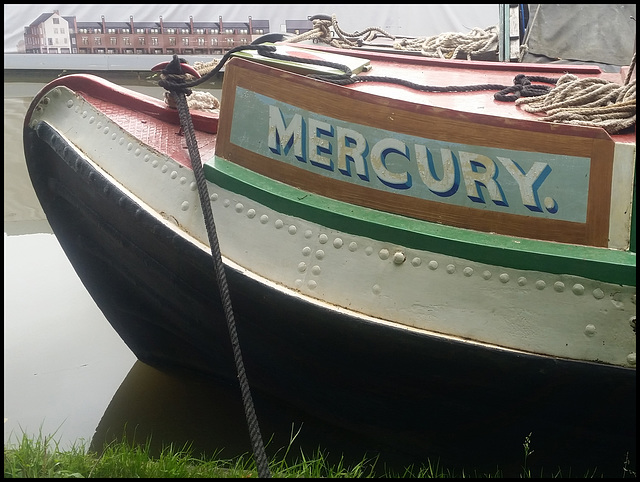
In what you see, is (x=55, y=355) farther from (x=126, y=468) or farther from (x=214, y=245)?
(x=214, y=245)

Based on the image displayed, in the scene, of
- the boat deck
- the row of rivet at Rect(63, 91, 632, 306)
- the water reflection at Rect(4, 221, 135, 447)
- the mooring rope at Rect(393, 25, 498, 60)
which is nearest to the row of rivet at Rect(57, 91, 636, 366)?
the row of rivet at Rect(63, 91, 632, 306)

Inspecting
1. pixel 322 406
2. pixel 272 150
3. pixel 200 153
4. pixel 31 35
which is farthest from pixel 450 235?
pixel 31 35

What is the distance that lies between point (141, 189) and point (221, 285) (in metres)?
0.53

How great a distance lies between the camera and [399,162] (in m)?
2.11

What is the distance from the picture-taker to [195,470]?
2.14 m

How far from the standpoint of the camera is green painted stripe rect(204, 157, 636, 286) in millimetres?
1934

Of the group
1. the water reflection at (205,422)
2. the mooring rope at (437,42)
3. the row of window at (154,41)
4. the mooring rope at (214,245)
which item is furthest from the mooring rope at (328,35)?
the row of window at (154,41)

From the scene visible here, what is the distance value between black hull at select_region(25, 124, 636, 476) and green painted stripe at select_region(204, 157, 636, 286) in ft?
0.82

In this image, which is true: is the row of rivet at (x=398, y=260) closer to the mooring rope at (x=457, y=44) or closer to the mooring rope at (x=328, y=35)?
the mooring rope at (x=328, y=35)

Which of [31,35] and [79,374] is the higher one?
[31,35]

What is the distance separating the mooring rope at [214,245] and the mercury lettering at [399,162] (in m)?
0.25

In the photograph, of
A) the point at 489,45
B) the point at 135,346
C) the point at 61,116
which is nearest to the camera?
the point at 61,116

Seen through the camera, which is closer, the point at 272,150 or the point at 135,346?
the point at 272,150

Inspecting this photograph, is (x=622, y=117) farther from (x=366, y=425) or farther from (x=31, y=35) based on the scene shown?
(x=31, y=35)
